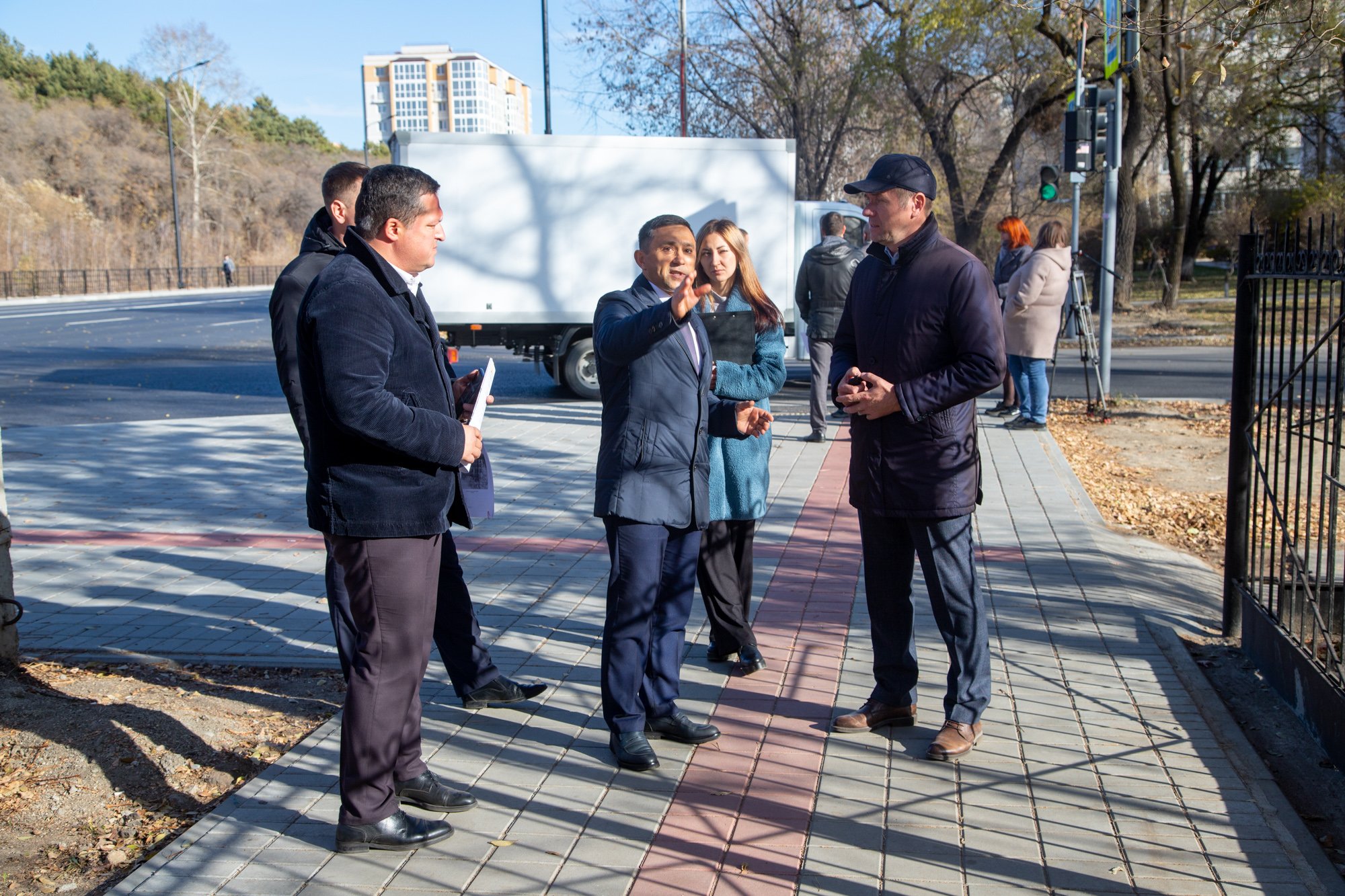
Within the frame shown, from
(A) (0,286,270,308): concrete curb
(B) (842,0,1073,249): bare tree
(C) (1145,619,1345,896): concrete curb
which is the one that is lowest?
(C) (1145,619,1345,896): concrete curb

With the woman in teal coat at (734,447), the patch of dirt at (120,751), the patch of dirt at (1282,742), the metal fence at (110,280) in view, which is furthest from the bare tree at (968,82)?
the metal fence at (110,280)

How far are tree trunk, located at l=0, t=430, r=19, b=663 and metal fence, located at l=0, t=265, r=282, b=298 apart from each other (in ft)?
134

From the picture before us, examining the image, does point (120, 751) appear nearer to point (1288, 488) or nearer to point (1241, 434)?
point (1288, 488)

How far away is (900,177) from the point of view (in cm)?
377

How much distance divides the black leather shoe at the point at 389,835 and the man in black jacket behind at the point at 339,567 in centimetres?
69

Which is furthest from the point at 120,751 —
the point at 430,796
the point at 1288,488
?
the point at 1288,488

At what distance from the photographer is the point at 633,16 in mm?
25594

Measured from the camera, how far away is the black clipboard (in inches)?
170

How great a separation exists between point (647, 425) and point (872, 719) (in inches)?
52.5

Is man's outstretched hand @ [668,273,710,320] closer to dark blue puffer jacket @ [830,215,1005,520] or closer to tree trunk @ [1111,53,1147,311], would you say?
dark blue puffer jacket @ [830,215,1005,520]

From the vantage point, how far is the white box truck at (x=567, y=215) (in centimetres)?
1336

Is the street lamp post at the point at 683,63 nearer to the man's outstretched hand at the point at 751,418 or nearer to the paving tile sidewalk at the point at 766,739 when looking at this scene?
the paving tile sidewalk at the point at 766,739

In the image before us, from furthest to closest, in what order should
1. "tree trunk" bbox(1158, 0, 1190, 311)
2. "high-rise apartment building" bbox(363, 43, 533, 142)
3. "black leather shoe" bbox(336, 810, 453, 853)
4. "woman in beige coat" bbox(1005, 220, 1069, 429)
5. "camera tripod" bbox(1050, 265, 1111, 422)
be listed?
"high-rise apartment building" bbox(363, 43, 533, 142), "tree trunk" bbox(1158, 0, 1190, 311), "camera tripod" bbox(1050, 265, 1111, 422), "woman in beige coat" bbox(1005, 220, 1069, 429), "black leather shoe" bbox(336, 810, 453, 853)

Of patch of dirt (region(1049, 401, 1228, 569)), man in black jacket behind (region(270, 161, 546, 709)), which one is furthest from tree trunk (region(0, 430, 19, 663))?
patch of dirt (region(1049, 401, 1228, 569))
